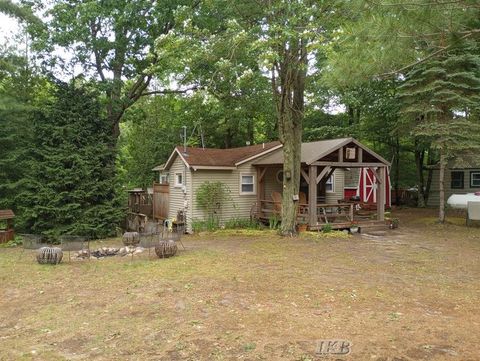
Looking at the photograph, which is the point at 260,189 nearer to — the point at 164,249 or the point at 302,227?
the point at 302,227

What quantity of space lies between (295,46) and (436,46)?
5.82 metres

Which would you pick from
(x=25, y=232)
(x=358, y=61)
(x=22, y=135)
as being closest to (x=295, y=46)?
(x=358, y=61)

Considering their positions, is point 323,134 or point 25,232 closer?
point 25,232

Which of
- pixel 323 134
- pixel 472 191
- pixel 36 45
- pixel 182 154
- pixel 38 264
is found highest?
pixel 36 45

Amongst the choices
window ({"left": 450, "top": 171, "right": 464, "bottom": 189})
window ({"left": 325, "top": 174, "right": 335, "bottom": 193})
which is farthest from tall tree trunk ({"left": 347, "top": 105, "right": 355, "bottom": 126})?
window ({"left": 325, "top": 174, "right": 335, "bottom": 193})

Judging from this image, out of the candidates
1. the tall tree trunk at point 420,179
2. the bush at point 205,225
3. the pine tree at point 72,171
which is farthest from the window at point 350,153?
the tall tree trunk at point 420,179

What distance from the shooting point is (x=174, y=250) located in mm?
9891

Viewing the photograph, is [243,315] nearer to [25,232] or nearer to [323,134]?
[25,232]

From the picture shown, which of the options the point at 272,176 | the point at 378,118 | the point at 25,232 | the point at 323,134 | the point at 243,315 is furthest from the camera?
the point at 323,134

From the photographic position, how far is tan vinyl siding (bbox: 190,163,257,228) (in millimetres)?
15625

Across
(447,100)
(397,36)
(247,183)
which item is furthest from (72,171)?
(447,100)

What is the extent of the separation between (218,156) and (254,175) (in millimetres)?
1736

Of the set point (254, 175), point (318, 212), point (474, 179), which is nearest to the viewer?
point (318, 212)

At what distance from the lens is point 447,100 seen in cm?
1540
